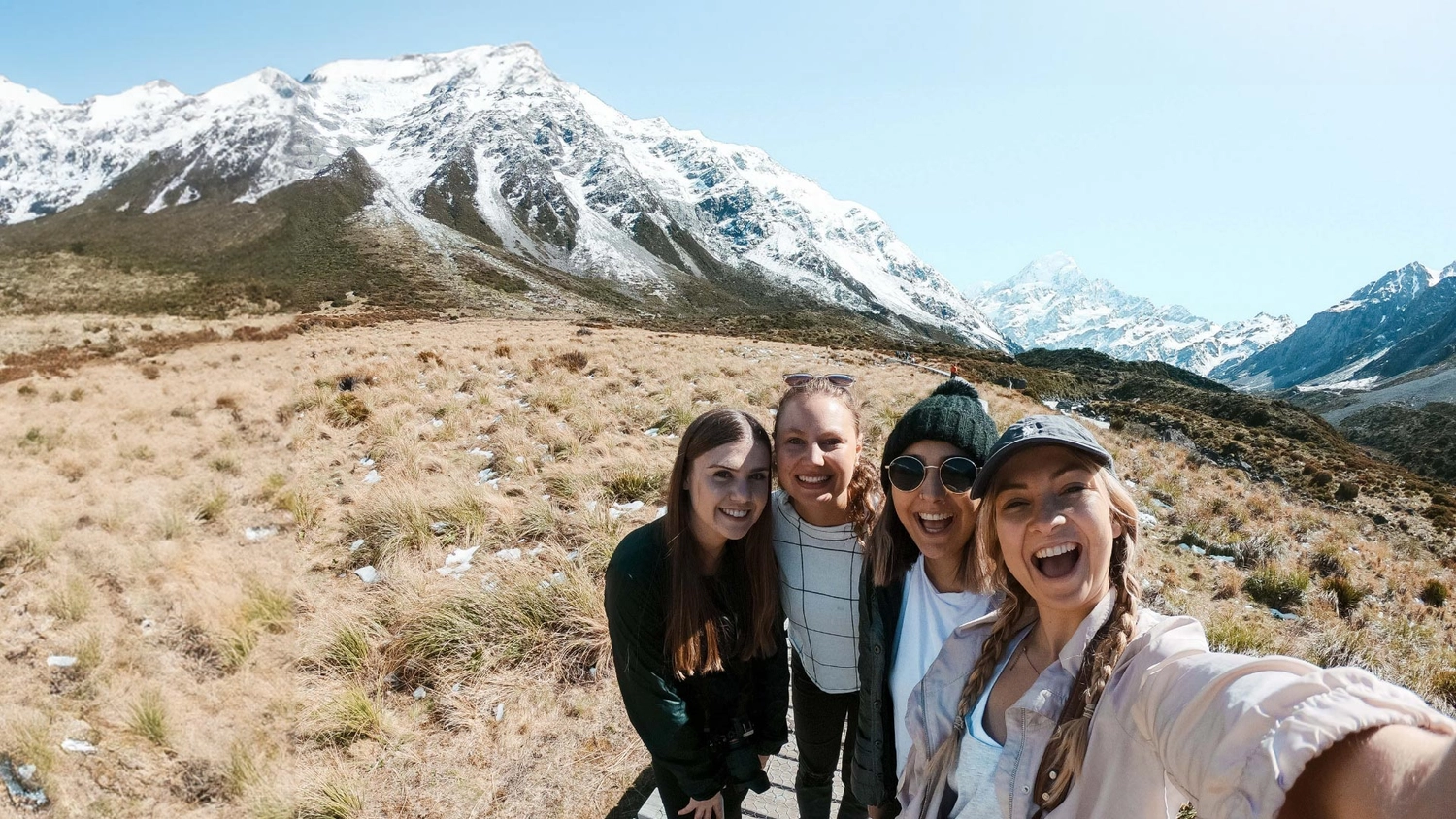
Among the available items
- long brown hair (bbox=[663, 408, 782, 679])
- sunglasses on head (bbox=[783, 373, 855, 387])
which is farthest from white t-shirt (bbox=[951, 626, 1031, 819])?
sunglasses on head (bbox=[783, 373, 855, 387])

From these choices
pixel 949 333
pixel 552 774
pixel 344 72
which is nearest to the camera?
pixel 552 774

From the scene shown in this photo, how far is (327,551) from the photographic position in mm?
5711

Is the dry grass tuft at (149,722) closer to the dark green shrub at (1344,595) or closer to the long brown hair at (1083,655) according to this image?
the long brown hair at (1083,655)

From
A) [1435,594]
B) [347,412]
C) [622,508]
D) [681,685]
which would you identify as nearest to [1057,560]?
[681,685]

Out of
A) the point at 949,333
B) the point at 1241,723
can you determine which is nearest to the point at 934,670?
the point at 1241,723

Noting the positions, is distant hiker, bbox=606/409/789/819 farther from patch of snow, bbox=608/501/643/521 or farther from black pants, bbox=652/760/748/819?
patch of snow, bbox=608/501/643/521

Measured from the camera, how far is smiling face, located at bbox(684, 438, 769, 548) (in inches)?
82.7

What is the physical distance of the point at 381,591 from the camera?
477 cm

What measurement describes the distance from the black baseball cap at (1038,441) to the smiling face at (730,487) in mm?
822

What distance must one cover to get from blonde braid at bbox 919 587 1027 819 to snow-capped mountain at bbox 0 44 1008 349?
101410 mm

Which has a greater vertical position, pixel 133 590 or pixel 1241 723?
pixel 1241 723

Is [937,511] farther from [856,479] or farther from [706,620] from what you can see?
[706,620]

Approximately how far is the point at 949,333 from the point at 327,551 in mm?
174651

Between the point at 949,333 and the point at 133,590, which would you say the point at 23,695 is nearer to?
the point at 133,590
